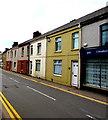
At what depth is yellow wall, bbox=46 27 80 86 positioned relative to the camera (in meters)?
13.6

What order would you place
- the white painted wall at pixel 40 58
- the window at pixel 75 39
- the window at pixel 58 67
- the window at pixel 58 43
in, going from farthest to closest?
1. the white painted wall at pixel 40 58
2. the window at pixel 58 43
3. the window at pixel 58 67
4. the window at pixel 75 39

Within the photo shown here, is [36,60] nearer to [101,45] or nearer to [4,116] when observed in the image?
[101,45]

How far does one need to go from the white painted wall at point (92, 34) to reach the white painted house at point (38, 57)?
837 cm

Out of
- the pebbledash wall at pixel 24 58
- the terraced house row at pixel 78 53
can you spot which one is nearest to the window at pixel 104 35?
the terraced house row at pixel 78 53

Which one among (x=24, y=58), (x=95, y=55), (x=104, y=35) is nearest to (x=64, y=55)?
(x=95, y=55)

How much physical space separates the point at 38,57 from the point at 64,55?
709 cm

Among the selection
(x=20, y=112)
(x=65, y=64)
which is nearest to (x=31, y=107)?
(x=20, y=112)

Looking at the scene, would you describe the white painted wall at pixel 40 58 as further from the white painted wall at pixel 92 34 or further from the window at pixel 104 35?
the window at pixel 104 35

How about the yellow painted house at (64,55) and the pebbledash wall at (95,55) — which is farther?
the yellow painted house at (64,55)

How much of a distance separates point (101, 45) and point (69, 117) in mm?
6943

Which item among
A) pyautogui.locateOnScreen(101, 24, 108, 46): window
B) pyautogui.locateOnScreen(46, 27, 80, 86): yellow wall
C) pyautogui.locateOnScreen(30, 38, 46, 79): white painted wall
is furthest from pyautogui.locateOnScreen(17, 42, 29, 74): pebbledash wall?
pyautogui.locateOnScreen(101, 24, 108, 46): window

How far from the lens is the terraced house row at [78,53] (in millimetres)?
10477

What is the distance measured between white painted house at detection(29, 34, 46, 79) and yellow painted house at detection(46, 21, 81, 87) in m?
1.20

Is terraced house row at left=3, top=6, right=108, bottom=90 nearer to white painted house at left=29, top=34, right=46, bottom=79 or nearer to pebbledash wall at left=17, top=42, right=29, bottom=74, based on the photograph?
white painted house at left=29, top=34, right=46, bottom=79
